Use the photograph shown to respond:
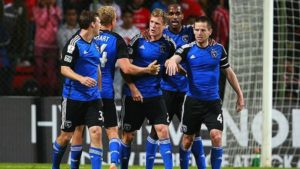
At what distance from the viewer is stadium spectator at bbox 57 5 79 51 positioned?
16906 mm

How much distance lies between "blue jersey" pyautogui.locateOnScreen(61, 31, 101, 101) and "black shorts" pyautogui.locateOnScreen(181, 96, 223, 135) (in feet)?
4.21

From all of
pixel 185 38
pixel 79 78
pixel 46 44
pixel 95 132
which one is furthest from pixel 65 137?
pixel 46 44

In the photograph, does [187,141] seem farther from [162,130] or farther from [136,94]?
[136,94]

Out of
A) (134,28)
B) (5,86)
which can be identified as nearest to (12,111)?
(5,86)

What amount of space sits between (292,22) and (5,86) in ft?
16.5

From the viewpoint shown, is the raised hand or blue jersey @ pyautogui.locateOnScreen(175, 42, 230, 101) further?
the raised hand

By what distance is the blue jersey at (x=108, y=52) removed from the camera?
478 inches

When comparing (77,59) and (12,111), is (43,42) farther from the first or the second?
(77,59)

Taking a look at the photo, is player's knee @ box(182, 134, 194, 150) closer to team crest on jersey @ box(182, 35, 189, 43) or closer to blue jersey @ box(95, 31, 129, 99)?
blue jersey @ box(95, 31, 129, 99)

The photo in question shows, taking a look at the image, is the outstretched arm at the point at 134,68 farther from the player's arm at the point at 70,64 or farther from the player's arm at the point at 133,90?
the player's arm at the point at 70,64

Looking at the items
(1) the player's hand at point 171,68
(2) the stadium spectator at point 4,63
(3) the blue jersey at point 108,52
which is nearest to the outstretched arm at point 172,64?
(1) the player's hand at point 171,68

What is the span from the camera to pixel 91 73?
11.6 m

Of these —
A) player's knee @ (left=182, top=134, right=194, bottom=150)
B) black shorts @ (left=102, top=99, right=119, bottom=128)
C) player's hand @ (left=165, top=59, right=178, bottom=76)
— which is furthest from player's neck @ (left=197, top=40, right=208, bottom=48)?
black shorts @ (left=102, top=99, right=119, bottom=128)

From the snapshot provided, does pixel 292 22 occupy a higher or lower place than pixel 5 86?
higher
